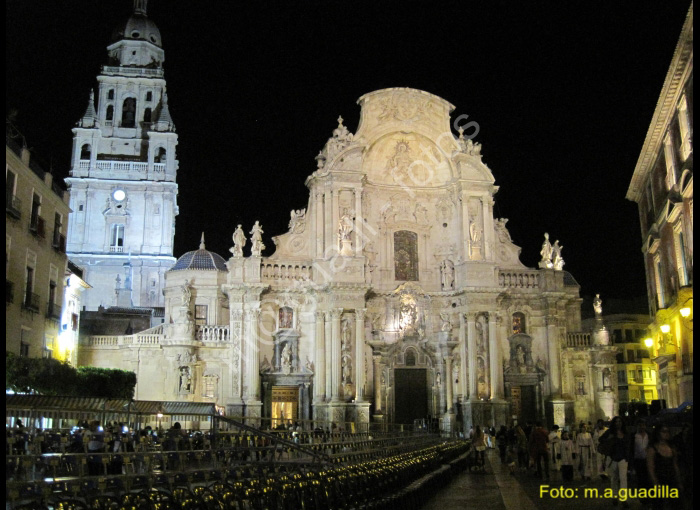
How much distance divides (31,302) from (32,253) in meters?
2.00

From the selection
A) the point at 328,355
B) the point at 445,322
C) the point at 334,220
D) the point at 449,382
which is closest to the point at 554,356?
the point at 449,382

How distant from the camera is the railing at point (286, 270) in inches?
1614

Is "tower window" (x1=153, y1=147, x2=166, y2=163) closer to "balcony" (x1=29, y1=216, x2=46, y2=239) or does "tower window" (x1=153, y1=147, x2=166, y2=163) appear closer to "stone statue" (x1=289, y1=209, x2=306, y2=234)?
"stone statue" (x1=289, y1=209, x2=306, y2=234)

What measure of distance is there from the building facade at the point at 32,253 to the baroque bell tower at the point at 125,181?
2541 cm

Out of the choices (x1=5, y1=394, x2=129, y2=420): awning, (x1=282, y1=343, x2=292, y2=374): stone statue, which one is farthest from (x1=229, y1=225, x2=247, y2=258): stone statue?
(x1=5, y1=394, x2=129, y2=420): awning

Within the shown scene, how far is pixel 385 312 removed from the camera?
138ft

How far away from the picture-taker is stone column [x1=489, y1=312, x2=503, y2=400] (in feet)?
132

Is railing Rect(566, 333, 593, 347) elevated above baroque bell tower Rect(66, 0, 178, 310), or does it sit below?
below

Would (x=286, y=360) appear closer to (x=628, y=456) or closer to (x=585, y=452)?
(x=585, y=452)

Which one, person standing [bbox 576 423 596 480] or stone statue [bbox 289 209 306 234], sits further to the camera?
stone statue [bbox 289 209 306 234]

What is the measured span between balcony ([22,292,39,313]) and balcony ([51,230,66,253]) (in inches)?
122

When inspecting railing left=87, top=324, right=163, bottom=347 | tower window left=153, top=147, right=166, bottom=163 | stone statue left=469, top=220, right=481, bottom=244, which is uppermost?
tower window left=153, top=147, right=166, bottom=163

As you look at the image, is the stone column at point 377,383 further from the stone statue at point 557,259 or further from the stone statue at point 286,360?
the stone statue at point 557,259

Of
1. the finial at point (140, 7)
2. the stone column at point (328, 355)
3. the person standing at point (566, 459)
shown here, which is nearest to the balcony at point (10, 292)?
the stone column at point (328, 355)
